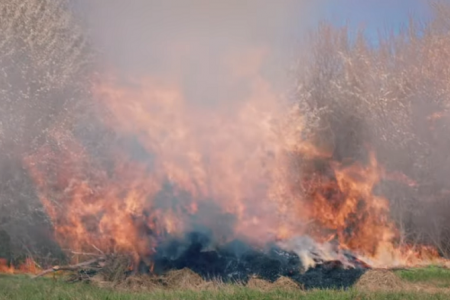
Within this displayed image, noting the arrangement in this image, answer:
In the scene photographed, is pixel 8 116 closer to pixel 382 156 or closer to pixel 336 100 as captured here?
pixel 336 100

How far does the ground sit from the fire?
6.21 feet

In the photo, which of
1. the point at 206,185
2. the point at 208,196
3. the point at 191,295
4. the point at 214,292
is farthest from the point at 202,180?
the point at 191,295

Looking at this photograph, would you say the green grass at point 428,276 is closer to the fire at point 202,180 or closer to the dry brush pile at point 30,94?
the fire at point 202,180

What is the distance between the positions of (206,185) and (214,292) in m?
4.38

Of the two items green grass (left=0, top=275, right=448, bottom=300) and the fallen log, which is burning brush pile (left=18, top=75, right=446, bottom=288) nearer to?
the fallen log

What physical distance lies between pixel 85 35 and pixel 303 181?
27.0 feet

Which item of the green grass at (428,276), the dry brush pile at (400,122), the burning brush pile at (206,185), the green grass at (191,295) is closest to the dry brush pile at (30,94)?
the burning brush pile at (206,185)

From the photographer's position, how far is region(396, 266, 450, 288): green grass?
13854 millimetres

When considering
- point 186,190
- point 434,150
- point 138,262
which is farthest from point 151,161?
point 434,150

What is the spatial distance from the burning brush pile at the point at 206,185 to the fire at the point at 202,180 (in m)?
0.03

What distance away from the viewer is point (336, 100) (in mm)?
17406

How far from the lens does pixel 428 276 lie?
14312 millimetres

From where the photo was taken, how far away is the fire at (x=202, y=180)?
1457 centimetres

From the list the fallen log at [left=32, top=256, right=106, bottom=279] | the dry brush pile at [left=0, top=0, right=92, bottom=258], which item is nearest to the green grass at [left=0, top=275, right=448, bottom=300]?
the fallen log at [left=32, top=256, right=106, bottom=279]
